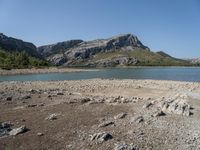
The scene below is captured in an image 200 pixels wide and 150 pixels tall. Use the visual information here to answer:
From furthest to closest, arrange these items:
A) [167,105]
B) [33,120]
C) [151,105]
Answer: [151,105]
[167,105]
[33,120]

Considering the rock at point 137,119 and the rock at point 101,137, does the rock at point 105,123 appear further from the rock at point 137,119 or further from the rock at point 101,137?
the rock at point 101,137

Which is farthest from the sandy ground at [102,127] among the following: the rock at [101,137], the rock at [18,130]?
the rock at [18,130]

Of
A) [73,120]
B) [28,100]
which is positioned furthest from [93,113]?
[28,100]

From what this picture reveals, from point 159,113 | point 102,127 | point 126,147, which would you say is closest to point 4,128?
point 102,127

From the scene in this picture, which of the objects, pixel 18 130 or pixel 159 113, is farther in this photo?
pixel 159 113

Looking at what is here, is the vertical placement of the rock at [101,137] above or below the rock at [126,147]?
above

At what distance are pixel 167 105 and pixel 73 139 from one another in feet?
32.1

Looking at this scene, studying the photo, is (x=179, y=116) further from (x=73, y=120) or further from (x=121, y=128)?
(x=73, y=120)

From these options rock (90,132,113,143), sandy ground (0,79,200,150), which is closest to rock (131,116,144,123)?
sandy ground (0,79,200,150)

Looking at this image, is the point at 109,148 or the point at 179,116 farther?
the point at 179,116

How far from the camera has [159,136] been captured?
1578 cm

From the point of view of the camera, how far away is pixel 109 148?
46.3 feet

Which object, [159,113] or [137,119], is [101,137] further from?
[159,113]

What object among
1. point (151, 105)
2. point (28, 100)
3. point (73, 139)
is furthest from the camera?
point (28, 100)
